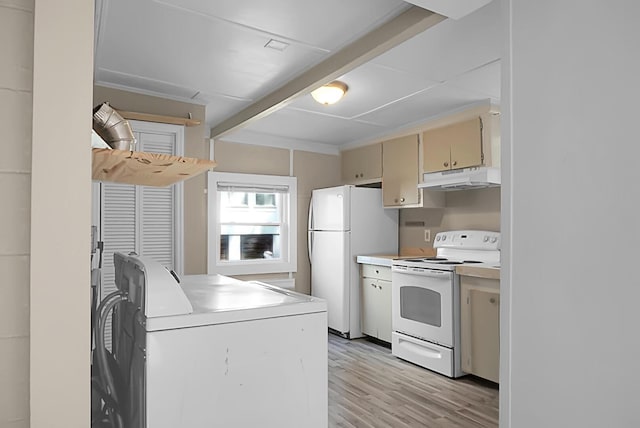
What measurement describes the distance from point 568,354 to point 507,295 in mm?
274

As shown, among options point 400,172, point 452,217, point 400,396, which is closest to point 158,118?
point 400,172

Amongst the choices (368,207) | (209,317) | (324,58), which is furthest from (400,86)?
(209,317)

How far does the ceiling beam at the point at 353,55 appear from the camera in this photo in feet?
6.66

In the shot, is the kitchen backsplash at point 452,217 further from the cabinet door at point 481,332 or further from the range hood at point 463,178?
the cabinet door at point 481,332

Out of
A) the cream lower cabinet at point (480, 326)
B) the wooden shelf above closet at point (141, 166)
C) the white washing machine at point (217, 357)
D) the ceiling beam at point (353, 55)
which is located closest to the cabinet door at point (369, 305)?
the cream lower cabinet at point (480, 326)

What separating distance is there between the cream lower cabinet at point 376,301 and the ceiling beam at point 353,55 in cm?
200

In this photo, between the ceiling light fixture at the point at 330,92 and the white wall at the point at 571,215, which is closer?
the white wall at the point at 571,215

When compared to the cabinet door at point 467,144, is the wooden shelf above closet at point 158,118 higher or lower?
higher

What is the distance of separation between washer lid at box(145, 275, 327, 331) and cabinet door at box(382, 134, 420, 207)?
8.55ft

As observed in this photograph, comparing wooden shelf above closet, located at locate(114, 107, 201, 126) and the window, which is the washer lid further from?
the window

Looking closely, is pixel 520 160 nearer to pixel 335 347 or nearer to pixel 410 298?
pixel 410 298

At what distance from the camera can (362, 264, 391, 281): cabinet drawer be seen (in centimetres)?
423

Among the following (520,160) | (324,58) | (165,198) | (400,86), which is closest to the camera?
(520,160)

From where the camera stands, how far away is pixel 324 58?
8.72 ft
